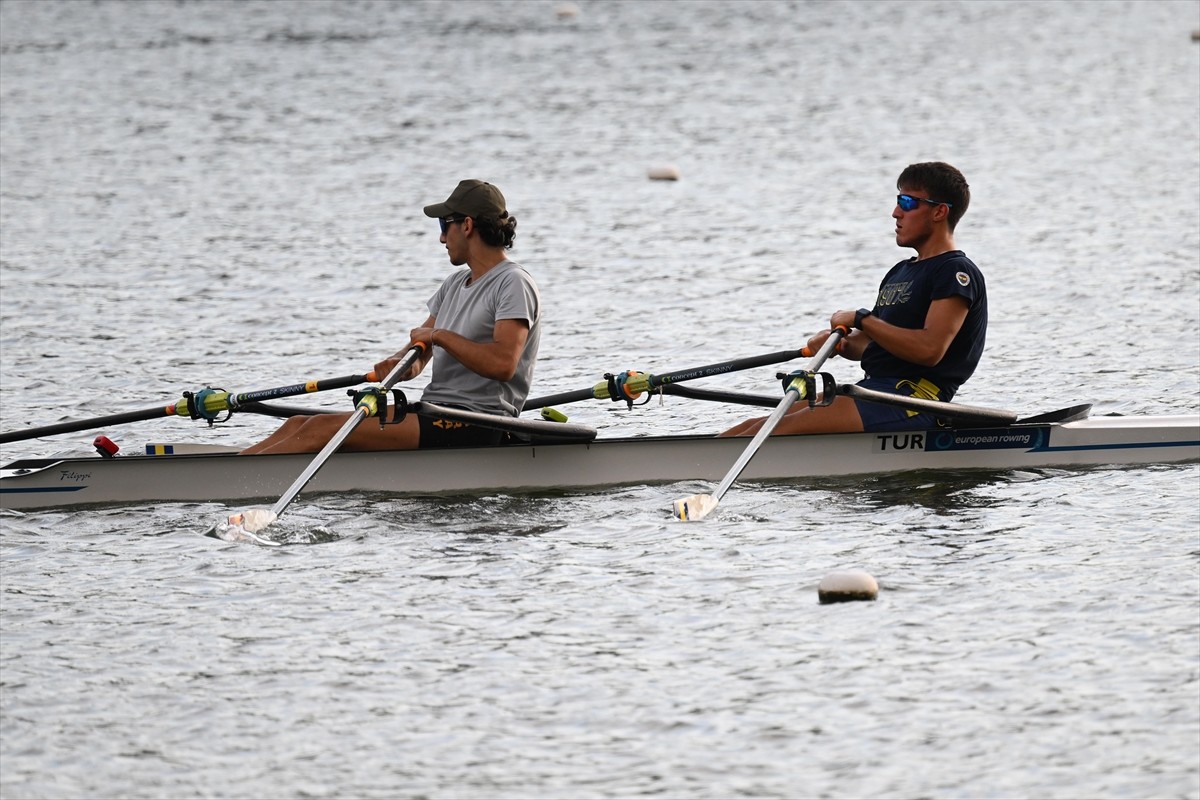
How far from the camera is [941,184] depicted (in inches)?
376

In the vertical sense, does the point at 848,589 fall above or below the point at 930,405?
below

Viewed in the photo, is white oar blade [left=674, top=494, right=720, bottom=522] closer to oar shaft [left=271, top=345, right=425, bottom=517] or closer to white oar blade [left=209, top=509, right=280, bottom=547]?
oar shaft [left=271, top=345, right=425, bottom=517]

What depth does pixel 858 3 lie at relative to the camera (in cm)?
4366

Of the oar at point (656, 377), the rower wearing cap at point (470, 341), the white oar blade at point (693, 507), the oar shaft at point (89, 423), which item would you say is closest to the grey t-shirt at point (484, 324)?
the rower wearing cap at point (470, 341)

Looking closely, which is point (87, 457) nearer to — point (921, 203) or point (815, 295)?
point (921, 203)

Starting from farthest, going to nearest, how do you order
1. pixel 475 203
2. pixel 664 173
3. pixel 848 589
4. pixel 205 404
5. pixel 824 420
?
pixel 664 173 < pixel 205 404 < pixel 824 420 < pixel 475 203 < pixel 848 589

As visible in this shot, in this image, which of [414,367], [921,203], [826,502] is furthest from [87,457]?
[921,203]

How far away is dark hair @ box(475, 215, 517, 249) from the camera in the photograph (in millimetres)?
9492

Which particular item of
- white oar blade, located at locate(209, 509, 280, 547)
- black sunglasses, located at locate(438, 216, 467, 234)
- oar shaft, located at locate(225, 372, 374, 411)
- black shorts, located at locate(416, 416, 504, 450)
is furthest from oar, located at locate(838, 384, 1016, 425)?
white oar blade, located at locate(209, 509, 280, 547)

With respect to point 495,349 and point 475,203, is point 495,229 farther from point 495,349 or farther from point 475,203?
point 495,349

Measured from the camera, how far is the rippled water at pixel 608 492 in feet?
21.9

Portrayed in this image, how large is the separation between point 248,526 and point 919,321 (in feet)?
11.5

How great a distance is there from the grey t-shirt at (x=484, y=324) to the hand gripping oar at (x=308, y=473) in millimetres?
185

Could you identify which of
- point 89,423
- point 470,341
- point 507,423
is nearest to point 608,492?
point 507,423
